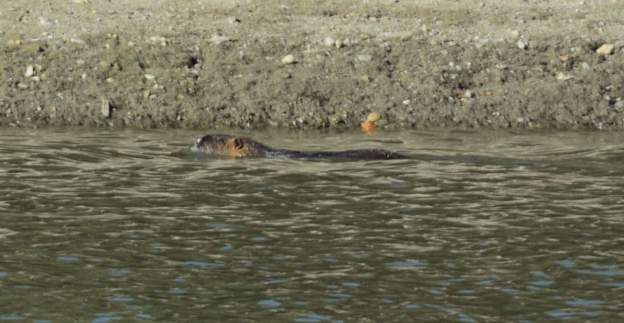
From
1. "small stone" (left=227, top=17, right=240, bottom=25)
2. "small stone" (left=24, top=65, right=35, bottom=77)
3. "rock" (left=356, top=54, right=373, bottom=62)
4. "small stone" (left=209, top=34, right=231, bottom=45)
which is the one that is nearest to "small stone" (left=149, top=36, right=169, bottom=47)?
"small stone" (left=209, top=34, right=231, bottom=45)

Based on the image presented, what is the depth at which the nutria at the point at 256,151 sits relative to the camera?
1344cm

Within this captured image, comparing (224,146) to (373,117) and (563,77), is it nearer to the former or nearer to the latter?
(373,117)

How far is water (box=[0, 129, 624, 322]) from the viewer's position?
8.32 m

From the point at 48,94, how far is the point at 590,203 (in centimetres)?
757

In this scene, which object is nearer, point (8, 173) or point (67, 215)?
point (67, 215)

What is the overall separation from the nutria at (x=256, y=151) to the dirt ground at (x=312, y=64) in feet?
7.52

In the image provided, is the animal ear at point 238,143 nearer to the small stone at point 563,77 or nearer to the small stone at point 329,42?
the small stone at point 329,42

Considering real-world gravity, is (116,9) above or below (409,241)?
above

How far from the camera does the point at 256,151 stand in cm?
1370

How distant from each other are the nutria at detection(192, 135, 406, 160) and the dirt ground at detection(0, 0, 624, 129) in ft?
7.52

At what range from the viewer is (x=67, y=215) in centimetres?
1091

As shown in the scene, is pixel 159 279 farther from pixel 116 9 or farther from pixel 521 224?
pixel 116 9

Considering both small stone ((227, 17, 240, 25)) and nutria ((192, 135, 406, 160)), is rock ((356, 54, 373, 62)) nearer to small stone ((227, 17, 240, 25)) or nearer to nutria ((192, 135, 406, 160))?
small stone ((227, 17, 240, 25))

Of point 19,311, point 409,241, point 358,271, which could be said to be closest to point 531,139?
point 409,241
